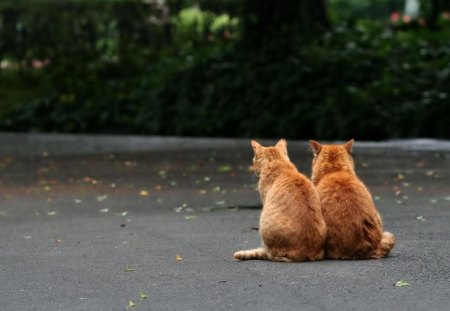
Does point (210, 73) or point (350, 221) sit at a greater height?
point (210, 73)

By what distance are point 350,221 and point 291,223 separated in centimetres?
44

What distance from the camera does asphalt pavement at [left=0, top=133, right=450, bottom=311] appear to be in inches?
275

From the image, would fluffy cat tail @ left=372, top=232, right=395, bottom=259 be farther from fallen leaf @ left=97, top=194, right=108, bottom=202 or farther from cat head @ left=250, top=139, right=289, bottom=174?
fallen leaf @ left=97, top=194, right=108, bottom=202

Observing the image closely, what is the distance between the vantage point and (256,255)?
26.9ft

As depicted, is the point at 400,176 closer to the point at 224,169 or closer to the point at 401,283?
the point at 224,169

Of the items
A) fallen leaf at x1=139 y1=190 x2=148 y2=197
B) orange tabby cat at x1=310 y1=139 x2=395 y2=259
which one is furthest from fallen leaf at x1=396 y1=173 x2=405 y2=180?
orange tabby cat at x1=310 y1=139 x2=395 y2=259

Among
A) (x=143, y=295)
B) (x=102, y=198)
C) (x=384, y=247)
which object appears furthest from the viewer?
(x=102, y=198)

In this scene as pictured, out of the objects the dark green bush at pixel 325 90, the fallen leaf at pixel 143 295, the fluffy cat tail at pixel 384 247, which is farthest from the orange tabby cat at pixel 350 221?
the dark green bush at pixel 325 90

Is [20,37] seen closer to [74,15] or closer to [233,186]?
[74,15]

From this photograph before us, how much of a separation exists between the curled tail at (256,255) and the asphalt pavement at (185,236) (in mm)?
94

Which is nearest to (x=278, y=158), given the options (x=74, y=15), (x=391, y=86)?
(x=391, y=86)

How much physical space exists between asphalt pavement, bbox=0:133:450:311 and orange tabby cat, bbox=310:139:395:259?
0.11 metres

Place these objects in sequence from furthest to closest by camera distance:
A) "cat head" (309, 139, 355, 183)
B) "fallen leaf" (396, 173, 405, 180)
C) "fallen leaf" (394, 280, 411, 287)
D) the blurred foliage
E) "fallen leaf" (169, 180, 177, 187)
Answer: the blurred foliage
"fallen leaf" (396, 173, 405, 180)
"fallen leaf" (169, 180, 177, 187)
"cat head" (309, 139, 355, 183)
"fallen leaf" (394, 280, 411, 287)

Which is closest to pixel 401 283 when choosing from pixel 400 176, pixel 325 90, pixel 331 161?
pixel 331 161
